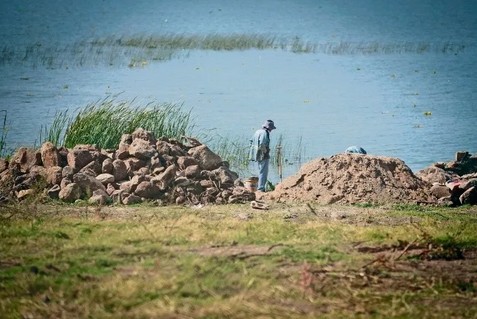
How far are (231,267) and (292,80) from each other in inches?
1453

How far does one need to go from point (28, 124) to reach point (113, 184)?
54.5 ft

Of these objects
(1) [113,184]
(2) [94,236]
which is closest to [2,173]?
(1) [113,184]

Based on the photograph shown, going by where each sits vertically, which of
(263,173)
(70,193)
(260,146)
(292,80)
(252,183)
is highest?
(260,146)

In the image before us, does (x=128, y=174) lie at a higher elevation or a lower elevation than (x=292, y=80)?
higher

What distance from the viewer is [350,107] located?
40.4 m

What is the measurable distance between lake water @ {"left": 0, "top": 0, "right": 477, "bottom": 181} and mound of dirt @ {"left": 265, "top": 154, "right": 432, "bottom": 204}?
7981 millimetres

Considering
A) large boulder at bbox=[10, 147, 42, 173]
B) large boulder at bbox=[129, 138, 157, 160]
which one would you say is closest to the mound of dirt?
large boulder at bbox=[129, 138, 157, 160]

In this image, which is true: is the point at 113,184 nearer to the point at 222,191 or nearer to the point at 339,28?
the point at 222,191

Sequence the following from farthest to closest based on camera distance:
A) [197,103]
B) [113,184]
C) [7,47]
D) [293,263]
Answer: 1. [7,47]
2. [197,103]
3. [113,184]
4. [293,263]

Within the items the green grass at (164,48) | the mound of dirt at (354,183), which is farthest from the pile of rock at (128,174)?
the green grass at (164,48)

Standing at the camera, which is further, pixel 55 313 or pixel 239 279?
pixel 239 279

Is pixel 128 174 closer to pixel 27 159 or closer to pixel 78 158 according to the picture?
pixel 78 158

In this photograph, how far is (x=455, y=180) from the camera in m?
19.9

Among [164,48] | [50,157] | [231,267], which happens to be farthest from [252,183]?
[164,48]
